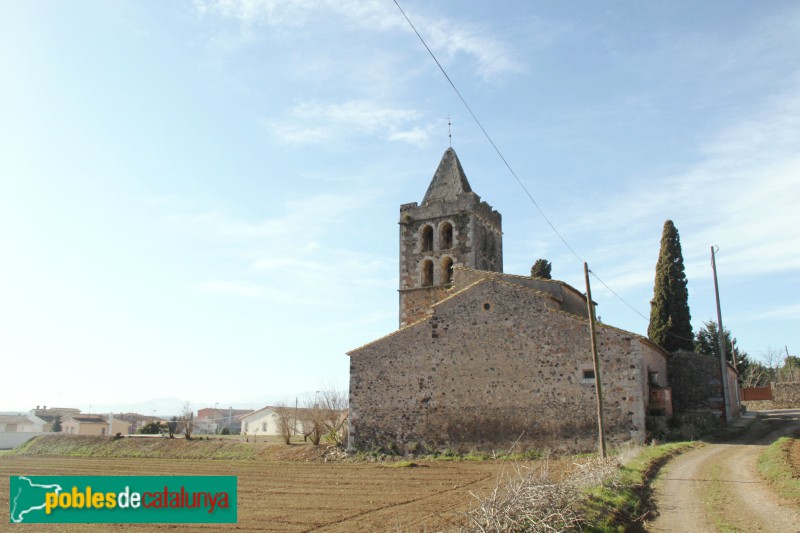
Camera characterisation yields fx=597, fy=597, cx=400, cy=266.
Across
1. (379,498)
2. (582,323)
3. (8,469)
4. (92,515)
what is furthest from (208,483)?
(8,469)

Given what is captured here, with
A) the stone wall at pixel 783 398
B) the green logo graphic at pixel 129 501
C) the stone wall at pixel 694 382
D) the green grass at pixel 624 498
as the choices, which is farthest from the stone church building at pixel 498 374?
the stone wall at pixel 783 398

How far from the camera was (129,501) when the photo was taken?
50.6 ft

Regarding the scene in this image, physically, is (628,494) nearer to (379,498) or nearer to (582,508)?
(582,508)

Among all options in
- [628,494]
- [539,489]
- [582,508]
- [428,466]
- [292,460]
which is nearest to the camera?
[539,489]

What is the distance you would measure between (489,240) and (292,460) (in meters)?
15.6

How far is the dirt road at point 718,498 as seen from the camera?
11578 millimetres

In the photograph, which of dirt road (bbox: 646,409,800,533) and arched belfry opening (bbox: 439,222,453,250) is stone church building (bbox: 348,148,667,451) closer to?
arched belfry opening (bbox: 439,222,453,250)

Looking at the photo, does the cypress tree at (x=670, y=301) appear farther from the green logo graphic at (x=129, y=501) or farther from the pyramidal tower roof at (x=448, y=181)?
the green logo graphic at (x=129, y=501)

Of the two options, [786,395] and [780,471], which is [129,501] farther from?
[786,395]

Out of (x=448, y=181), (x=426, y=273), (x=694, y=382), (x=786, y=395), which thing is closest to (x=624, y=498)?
(x=426, y=273)

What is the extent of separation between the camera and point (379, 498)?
1639 centimetres

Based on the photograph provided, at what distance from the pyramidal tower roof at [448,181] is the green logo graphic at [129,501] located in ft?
68.5

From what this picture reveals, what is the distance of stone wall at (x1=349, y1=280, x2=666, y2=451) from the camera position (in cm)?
2289

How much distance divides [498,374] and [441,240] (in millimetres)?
9602
